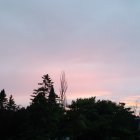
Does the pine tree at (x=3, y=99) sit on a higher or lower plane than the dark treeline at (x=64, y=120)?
higher

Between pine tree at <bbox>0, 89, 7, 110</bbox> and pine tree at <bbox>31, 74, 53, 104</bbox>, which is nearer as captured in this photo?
pine tree at <bbox>31, 74, 53, 104</bbox>

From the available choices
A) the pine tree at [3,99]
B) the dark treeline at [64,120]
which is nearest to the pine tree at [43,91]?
the dark treeline at [64,120]

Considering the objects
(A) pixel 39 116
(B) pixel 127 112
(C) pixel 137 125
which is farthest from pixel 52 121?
(C) pixel 137 125

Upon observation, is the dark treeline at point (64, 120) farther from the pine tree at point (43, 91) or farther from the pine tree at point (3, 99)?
the pine tree at point (3, 99)

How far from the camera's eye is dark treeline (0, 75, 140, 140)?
149ft

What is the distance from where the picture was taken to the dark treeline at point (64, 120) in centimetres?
4541

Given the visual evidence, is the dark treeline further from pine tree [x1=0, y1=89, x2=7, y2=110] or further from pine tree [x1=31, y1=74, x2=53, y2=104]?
pine tree [x1=0, y1=89, x2=7, y2=110]

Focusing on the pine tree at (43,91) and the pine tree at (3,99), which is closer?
the pine tree at (43,91)

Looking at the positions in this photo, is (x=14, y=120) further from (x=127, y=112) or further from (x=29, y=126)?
(x=127, y=112)

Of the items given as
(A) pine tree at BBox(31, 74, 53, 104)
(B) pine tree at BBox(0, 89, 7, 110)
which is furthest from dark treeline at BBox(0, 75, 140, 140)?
(B) pine tree at BBox(0, 89, 7, 110)

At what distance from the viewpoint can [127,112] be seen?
6041 cm

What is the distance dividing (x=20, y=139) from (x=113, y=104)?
72.2 feet

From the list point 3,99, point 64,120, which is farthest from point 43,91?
point 3,99

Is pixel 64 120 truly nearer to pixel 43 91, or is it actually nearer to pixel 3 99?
pixel 43 91
